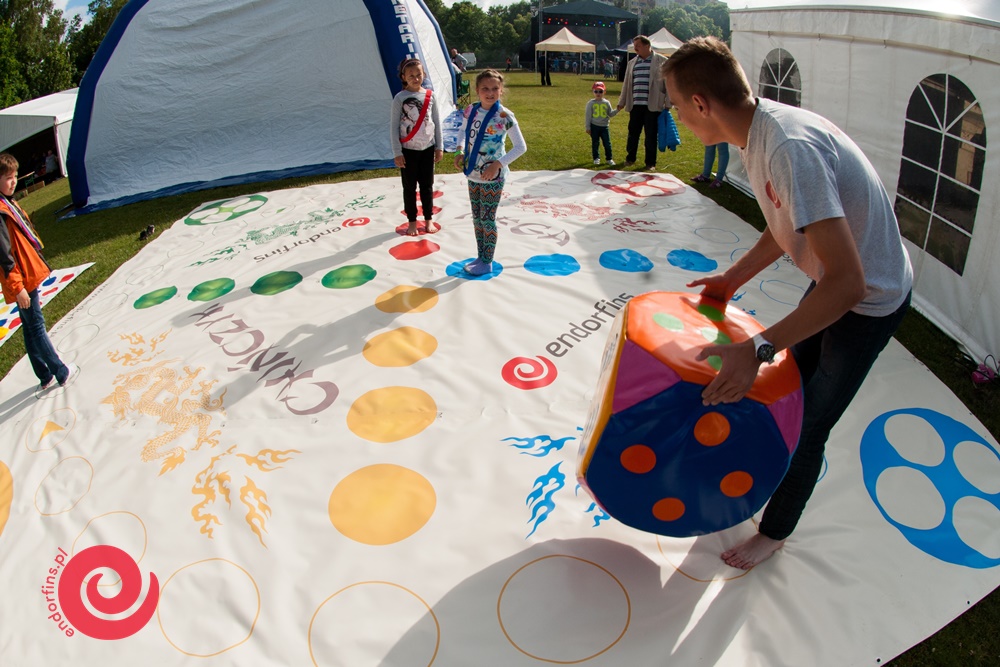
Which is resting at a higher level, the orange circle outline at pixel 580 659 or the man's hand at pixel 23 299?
the man's hand at pixel 23 299

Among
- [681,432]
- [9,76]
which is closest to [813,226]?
[681,432]

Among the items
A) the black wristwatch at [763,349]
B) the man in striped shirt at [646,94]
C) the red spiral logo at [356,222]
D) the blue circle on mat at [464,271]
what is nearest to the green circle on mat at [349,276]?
the blue circle on mat at [464,271]

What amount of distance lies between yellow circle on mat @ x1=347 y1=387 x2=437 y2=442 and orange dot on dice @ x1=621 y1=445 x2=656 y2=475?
1.39 meters

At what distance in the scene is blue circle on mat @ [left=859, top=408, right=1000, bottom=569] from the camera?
230 centimetres

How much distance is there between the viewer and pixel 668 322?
1.89 m

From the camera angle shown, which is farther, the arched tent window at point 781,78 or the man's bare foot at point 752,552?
the arched tent window at point 781,78

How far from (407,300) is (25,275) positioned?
2.12 meters

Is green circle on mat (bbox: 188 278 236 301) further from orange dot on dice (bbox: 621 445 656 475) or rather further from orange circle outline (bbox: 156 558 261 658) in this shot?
orange dot on dice (bbox: 621 445 656 475)

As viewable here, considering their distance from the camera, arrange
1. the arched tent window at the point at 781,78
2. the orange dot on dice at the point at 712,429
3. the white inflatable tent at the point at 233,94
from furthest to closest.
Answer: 1. the white inflatable tent at the point at 233,94
2. the arched tent window at the point at 781,78
3. the orange dot on dice at the point at 712,429

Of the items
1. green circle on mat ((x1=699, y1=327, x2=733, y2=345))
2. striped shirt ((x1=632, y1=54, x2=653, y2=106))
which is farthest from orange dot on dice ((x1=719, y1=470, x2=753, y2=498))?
striped shirt ((x1=632, y1=54, x2=653, y2=106))

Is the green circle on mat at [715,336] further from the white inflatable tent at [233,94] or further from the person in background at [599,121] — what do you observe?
the white inflatable tent at [233,94]

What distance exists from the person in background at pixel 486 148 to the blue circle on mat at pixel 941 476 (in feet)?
8.72

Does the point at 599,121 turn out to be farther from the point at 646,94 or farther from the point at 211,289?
the point at 211,289

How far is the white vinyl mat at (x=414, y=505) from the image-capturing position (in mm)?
2100
